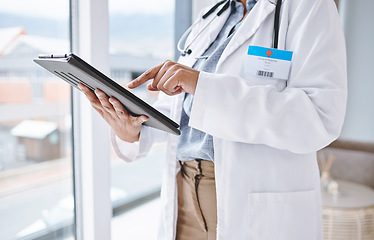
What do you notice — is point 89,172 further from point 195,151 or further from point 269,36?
point 269,36

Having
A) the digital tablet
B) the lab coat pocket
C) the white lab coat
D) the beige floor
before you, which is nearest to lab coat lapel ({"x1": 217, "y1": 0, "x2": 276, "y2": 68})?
the white lab coat

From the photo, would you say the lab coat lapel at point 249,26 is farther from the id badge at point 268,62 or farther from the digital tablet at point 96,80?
the digital tablet at point 96,80

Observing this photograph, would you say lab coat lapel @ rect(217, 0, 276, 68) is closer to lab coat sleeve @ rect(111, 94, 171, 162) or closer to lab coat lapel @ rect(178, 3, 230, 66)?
lab coat lapel @ rect(178, 3, 230, 66)

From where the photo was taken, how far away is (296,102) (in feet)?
2.34

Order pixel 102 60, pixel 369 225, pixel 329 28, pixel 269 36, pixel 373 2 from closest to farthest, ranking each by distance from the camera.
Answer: pixel 329 28
pixel 269 36
pixel 102 60
pixel 369 225
pixel 373 2

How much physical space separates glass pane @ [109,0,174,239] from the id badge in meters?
1.22

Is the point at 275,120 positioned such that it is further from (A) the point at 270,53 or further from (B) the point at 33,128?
(B) the point at 33,128

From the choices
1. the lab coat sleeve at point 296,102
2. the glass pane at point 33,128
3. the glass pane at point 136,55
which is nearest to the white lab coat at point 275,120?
the lab coat sleeve at point 296,102

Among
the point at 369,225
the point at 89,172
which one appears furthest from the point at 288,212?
the point at 369,225

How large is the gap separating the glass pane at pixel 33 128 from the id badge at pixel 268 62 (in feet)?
2.82

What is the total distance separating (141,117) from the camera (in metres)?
0.83

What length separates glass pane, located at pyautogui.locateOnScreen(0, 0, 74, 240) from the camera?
1217 mm

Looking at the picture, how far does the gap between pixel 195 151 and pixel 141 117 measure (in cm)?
20

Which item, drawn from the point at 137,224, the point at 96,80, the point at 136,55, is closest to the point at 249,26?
the point at 96,80
